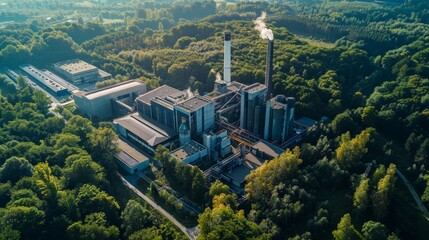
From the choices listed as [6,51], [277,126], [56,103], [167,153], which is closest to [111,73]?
[56,103]

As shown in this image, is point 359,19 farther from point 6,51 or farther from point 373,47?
point 6,51

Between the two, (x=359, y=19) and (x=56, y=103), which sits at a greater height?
(x=359, y=19)

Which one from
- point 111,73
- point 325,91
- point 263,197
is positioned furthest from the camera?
point 111,73

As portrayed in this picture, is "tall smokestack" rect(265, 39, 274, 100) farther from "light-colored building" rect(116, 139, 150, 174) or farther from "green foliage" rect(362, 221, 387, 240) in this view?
"green foliage" rect(362, 221, 387, 240)

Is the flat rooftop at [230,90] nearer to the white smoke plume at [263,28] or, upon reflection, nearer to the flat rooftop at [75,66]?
the white smoke plume at [263,28]

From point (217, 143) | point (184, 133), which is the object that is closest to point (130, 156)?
point (184, 133)

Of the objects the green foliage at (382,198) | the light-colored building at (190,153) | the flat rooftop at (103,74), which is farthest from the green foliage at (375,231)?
the flat rooftop at (103,74)

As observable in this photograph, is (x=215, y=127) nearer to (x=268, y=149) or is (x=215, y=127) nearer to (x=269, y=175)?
(x=268, y=149)
